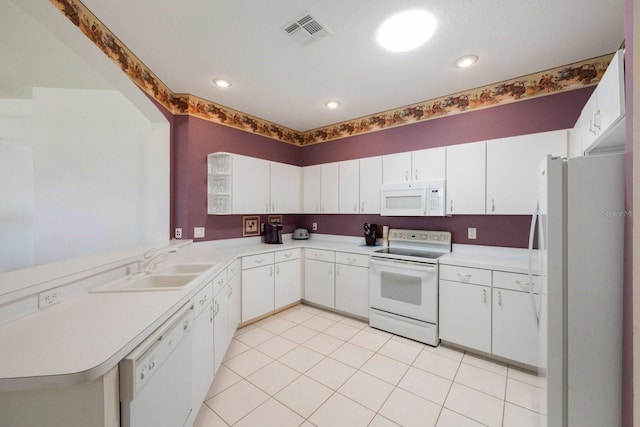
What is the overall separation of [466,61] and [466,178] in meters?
1.05

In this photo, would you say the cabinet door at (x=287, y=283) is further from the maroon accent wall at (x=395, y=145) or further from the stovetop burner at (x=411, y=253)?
the stovetop burner at (x=411, y=253)

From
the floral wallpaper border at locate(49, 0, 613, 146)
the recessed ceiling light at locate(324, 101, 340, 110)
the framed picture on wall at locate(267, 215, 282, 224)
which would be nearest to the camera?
the floral wallpaper border at locate(49, 0, 613, 146)

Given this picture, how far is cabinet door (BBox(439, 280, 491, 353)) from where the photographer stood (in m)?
2.12

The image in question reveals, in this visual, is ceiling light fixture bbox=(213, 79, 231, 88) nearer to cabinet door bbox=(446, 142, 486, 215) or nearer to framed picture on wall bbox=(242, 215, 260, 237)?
framed picture on wall bbox=(242, 215, 260, 237)

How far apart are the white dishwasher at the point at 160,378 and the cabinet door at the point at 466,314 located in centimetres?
216

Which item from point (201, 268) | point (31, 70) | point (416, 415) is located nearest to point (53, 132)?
point (31, 70)

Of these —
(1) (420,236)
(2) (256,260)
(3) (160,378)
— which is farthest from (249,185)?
(3) (160,378)

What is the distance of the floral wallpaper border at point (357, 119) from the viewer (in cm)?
170

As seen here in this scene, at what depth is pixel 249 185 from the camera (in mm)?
3150

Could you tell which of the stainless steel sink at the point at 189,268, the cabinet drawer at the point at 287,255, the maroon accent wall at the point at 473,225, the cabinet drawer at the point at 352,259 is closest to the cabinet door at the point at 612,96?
the maroon accent wall at the point at 473,225

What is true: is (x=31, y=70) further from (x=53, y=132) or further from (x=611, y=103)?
(x=611, y=103)

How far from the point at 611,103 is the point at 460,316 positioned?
1827 mm

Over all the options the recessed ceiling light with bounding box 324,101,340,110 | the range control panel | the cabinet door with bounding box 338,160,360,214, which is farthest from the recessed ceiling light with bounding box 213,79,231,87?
the range control panel

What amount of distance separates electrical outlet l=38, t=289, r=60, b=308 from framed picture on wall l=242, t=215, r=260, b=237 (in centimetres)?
220
